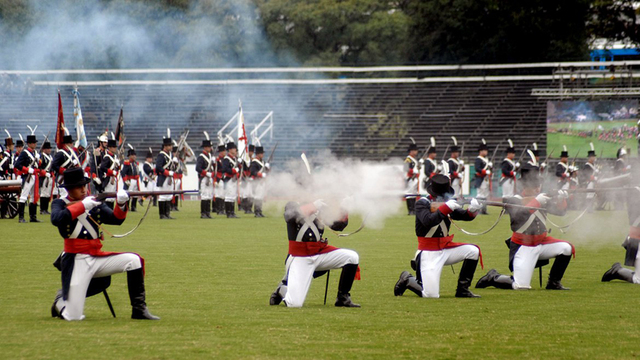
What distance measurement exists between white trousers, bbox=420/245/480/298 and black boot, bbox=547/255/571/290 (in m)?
1.27

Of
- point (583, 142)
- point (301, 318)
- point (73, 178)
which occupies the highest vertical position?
point (583, 142)

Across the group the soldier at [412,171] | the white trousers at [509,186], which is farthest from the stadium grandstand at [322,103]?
the white trousers at [509,186]

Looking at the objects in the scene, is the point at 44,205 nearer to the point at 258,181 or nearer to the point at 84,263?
the point at 258,181

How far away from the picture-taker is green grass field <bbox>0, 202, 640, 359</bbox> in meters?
7.29

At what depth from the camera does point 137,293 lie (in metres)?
8.65

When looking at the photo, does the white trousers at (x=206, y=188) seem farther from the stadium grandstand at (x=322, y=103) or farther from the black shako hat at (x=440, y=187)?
the stadium grandstand at (x=322, y=103)

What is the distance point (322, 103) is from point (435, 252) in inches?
1373

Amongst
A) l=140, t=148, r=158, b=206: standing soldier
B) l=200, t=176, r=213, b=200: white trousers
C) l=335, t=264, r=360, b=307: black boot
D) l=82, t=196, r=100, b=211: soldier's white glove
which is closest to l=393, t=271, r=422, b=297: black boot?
l=335, t=264, r=360, b=307: black boot

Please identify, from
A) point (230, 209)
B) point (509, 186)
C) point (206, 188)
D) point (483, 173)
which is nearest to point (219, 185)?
point (206, 188)

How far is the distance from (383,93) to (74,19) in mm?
14982

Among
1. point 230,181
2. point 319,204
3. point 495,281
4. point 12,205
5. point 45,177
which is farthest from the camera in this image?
point 230,181

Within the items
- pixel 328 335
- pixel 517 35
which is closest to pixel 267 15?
pixel 517 35

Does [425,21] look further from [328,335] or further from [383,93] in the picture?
[328,335]

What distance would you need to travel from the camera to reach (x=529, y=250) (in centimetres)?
1144
